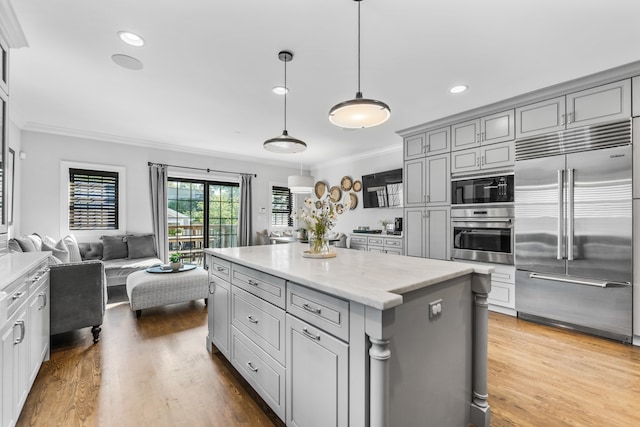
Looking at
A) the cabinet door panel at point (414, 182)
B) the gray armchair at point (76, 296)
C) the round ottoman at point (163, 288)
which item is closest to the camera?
the gray armchair at point (76, 296)

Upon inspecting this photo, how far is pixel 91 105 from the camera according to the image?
3.74 m

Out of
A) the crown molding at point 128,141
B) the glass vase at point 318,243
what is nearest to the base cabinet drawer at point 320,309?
the glass vase at point 318,243

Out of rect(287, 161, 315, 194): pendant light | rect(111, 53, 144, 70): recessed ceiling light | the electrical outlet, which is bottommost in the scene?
the electrical outlet

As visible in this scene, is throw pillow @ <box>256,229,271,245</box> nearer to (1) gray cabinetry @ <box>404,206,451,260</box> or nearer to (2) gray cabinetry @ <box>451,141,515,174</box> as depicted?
(1) gray cabinetry @ <box>404,206,451,260</box>

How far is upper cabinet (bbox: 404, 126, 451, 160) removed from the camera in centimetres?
417

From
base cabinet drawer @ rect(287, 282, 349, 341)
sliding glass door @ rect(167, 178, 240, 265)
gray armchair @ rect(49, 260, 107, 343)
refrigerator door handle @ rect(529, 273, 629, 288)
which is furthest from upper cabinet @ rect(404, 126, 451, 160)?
gray armchair @ rect(49, 260, 107, 343)

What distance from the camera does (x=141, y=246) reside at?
5113 mm

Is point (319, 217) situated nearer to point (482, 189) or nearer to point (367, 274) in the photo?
point (367, 274)

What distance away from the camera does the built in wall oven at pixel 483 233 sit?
358cm

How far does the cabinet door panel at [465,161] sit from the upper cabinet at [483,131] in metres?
0.08

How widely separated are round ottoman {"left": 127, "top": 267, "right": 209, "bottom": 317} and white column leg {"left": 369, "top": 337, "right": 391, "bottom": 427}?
318 centimetres

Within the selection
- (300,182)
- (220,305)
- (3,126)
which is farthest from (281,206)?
(3,126)

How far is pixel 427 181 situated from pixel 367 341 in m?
3.62

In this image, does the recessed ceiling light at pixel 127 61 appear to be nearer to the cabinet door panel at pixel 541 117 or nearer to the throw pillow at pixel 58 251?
the throw pillow at pixel 58 251
